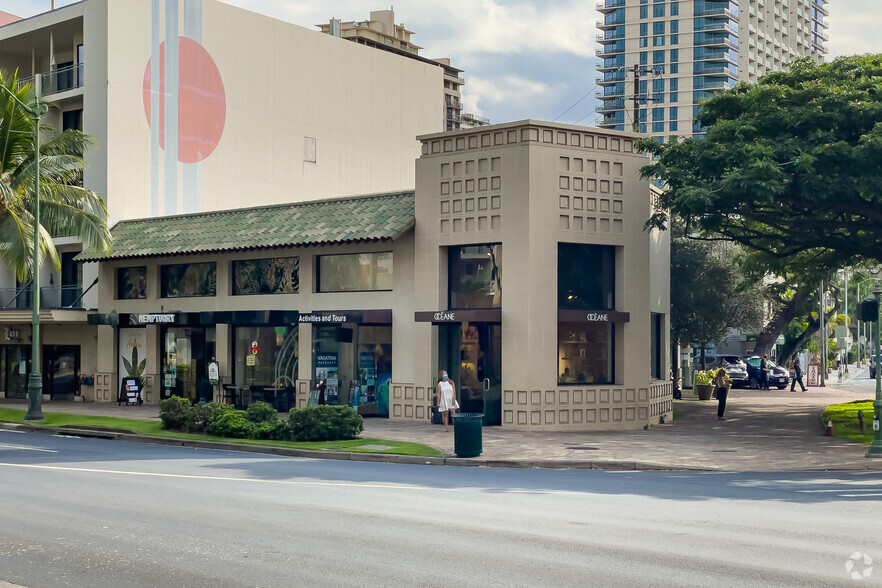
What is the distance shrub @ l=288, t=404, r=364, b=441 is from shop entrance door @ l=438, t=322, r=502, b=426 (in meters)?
4.98

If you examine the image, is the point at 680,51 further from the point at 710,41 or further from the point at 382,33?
the point at 382,33

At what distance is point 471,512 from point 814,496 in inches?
223

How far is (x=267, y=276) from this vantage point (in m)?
33.1

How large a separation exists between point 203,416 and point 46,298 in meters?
17.9

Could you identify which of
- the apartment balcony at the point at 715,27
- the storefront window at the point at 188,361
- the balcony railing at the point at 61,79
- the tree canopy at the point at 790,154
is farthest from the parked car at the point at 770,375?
the apartment balcony at the point at 715,27

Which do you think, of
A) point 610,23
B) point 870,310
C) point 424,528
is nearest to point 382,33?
point 610,23

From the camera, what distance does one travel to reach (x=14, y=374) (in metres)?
41.7

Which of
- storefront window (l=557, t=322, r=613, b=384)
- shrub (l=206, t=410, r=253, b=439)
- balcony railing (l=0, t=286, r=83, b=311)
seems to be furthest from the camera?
balcony railing (l=0, t=286, r=83, b=311)

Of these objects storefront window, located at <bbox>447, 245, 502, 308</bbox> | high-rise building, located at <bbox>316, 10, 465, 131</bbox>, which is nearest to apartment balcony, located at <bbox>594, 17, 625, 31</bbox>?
high-rise building, located at <bbox>316, 10, 465, 131</bbox>

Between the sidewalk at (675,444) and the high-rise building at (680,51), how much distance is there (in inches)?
4037

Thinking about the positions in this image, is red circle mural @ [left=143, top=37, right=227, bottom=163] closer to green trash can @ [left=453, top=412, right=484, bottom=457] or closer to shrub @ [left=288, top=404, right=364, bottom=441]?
shrub @ [left=288, top=404, right=364, bottom=441]

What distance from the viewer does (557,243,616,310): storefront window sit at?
90.8 feet

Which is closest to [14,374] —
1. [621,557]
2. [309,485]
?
[309,485]

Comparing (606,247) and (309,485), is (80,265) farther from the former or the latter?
(309,485)
